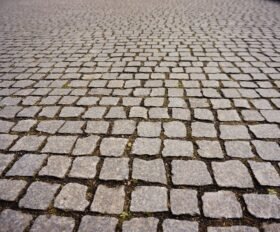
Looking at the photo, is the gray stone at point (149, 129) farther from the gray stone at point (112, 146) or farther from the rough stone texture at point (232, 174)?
the rough stone texture at point (232, 174)

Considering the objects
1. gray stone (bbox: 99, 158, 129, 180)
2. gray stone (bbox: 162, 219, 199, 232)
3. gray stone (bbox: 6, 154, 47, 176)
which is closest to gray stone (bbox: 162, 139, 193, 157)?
gray stone (bbox: 99, 158, 129, 180)

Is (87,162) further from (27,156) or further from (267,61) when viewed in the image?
(267,61)

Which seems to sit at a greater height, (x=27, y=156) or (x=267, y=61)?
(x=27, y=156)

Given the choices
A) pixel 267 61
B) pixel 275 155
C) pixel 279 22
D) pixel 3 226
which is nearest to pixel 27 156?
pixel 3 226

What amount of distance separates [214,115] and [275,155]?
83 cm

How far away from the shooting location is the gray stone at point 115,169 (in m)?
2.34

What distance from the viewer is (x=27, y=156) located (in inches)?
103

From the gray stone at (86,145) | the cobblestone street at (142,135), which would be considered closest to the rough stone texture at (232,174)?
the cobblestone street at (142,135)

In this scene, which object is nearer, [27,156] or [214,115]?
[27,156]

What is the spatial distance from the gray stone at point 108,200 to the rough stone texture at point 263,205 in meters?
0.93

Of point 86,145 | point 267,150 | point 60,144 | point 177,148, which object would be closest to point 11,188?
point 60,144

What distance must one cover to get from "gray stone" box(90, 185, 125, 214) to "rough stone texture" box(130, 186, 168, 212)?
0.31 feet

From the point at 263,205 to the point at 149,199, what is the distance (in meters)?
0.83

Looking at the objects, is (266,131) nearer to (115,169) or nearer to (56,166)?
(115,169)
